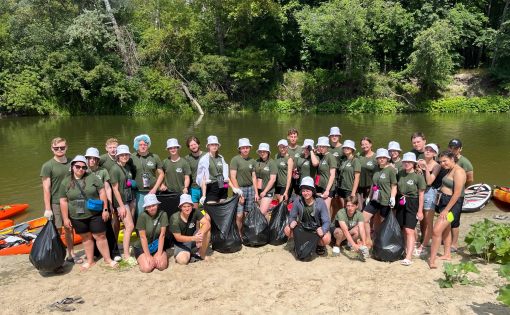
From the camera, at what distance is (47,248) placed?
593 cm

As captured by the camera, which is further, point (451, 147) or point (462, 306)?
point (451, 147)

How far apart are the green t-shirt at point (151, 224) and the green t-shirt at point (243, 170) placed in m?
1.52

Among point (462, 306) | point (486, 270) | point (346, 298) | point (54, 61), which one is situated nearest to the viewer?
point (462, 306)

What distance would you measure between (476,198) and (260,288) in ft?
22.3

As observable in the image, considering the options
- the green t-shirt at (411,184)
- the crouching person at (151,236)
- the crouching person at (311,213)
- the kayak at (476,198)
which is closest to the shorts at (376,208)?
the green t-shirt at (411,184)

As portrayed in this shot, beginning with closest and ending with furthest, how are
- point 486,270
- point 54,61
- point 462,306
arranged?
1. point 462,306
2. point 486,270
3. point 54,61

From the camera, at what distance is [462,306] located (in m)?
→ 4.95

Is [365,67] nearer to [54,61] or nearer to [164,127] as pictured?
[164,127]

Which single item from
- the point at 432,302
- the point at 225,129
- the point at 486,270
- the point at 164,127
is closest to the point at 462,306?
the point at 432,302

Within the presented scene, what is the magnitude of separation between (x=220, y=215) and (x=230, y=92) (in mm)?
30536

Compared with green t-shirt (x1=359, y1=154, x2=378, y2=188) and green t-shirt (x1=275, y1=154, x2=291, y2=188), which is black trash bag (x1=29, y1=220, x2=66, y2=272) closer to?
green t-shirt (x1=275, y1=154, x2=291, y2=188)

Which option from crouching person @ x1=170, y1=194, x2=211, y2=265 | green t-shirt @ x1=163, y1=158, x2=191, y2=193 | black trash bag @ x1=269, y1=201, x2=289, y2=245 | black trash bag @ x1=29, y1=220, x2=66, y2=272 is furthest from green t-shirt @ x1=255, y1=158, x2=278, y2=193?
black trash bag @ x1=29, y1=220, x2=66, y2=272

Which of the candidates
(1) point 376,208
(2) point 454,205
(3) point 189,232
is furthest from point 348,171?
(3) point 189,232

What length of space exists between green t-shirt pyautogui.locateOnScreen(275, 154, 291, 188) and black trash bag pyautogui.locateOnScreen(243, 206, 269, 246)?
0.70 meters
